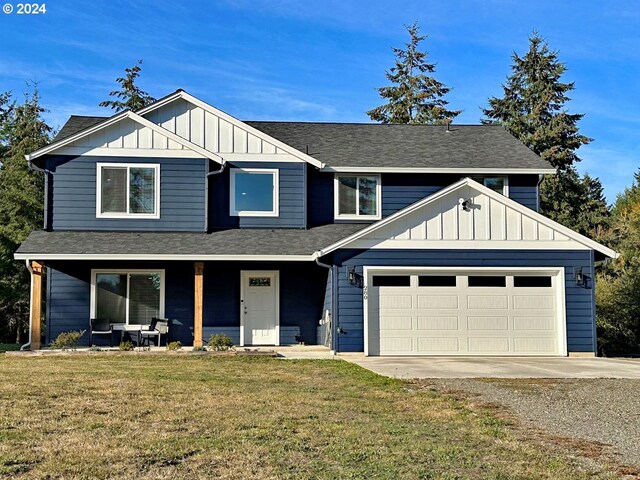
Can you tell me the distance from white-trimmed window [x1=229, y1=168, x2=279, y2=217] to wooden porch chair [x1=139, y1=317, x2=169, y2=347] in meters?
3.46

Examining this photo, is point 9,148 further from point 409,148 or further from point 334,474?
point 334,474

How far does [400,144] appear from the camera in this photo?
2288 cm

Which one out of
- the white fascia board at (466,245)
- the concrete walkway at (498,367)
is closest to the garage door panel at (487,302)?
the white fascia board at (466,245)

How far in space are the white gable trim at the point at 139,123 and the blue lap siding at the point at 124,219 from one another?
0.86 ft

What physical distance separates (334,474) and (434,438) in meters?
1.73

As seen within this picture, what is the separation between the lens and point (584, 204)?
128 feet

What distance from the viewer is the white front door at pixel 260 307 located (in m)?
20.2

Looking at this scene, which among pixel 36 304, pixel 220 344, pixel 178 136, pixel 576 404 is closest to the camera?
pixel 576 404

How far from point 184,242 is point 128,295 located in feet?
7.49

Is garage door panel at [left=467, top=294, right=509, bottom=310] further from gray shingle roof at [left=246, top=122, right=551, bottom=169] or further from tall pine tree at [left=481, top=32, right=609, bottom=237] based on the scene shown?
tall pine tree at [left=481, top=32, right=609, bottom=237]

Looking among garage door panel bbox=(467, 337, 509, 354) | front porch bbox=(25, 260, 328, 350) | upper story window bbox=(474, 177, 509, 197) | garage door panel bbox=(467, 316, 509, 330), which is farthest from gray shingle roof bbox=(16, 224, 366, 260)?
garage door panel bbox=(467, 337, 509, 354)

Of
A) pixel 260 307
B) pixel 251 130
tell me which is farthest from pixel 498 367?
pixel 251 130

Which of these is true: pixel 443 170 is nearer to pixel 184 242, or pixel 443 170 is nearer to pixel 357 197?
pixel 357 197

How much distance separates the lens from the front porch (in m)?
19.4
